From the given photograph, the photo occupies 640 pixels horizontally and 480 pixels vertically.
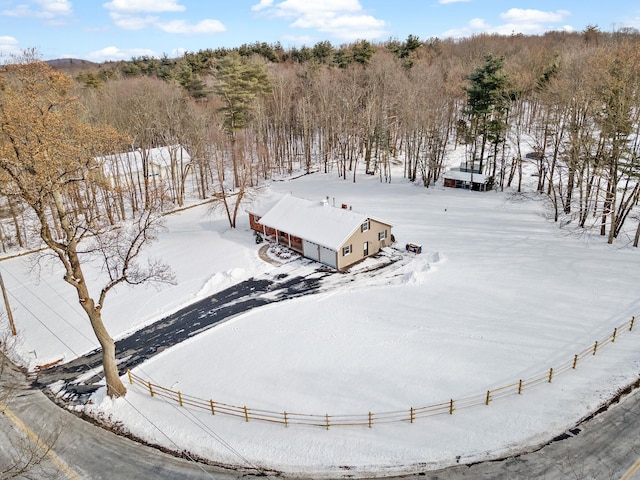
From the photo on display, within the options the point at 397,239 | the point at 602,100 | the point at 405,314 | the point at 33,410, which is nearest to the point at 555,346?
the point at 405,314

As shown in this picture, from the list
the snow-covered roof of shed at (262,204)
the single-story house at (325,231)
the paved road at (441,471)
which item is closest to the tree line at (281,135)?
the snow-covered roof of shed at (262,204)

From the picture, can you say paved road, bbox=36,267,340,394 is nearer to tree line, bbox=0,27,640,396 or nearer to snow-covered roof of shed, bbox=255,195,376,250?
snow-covered roof of shed, bbox=255,195,376,250

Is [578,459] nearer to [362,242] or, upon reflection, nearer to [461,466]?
[461,466]

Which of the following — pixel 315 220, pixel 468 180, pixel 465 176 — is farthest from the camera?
pixel 465 176

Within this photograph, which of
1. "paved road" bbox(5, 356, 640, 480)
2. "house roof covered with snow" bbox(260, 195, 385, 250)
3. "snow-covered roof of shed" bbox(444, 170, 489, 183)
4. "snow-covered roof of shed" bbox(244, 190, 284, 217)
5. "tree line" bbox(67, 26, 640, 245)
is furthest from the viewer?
"snow-covered roof of shed" bbox(444, 170, 489, 183)

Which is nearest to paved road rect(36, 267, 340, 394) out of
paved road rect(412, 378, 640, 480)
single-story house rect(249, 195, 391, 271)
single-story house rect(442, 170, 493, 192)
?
single-story house rect(249, 195, 391, 271)

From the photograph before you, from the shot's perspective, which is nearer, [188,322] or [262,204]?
[188,322]

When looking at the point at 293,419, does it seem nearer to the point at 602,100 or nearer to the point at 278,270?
the point at 278,270

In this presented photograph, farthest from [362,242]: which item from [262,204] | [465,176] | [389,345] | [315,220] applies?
[465,176]
